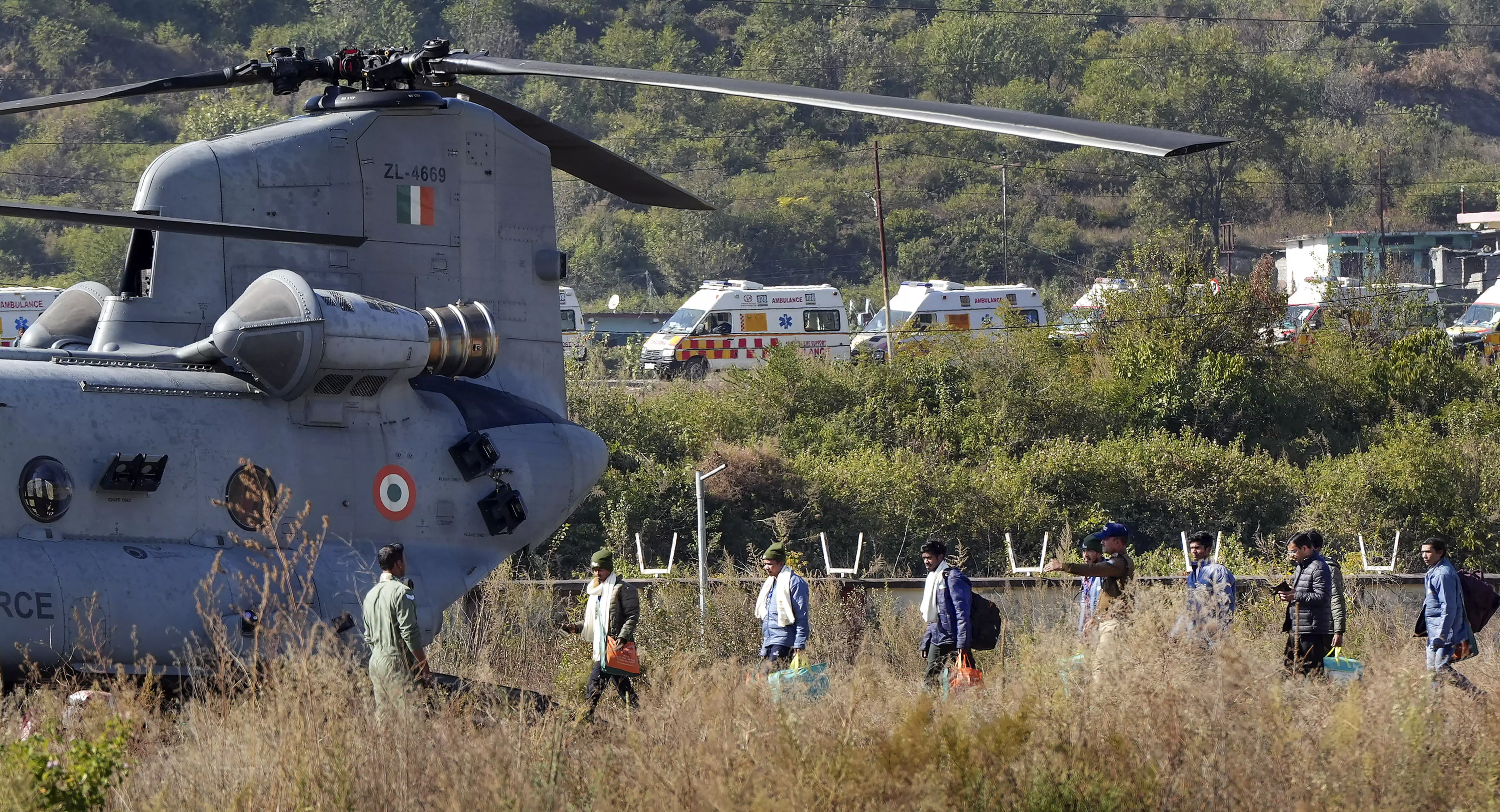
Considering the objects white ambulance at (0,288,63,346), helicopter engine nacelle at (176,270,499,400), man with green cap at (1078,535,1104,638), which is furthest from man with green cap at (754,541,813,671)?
white ambulance at (0,288,63,346)

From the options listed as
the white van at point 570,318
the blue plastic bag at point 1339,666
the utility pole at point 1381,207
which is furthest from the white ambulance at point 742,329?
the blue plastic bag at point 1339,666

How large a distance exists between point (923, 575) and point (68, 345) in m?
14.7

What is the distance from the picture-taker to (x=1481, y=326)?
40.2m

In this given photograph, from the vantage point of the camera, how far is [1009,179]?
73625mm

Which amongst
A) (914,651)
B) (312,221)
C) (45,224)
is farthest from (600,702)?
(45,224)

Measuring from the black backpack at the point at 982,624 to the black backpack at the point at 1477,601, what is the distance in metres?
3.19

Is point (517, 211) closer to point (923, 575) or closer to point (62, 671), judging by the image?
point (62, 671)

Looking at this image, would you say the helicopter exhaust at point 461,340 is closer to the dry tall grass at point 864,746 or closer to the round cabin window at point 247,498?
the round cabin window at point 247,498

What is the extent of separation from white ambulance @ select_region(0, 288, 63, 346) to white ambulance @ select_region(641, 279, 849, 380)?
13.4 m

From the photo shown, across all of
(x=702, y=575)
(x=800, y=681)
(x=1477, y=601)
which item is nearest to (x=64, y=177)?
(x=702, y=575)

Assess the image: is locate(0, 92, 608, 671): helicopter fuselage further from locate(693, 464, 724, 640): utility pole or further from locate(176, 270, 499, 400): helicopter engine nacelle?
locate(693, 464, 724, 640): utility pole

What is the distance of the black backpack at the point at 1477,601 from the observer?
10.6 m

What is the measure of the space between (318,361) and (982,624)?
15.2ft

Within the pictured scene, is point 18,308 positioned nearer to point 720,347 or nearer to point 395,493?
point 720,347
